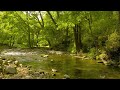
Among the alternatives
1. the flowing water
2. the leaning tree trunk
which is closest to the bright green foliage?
the flowing water

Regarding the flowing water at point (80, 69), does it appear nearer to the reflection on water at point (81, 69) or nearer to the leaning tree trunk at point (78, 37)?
the reflection on water at point (81, 69)

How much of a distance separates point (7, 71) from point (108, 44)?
5.81 metres

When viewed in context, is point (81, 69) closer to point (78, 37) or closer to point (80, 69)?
point (80, 69)

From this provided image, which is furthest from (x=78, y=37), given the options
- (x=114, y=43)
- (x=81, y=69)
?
(x=81, y=69)

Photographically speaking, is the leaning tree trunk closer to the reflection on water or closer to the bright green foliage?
the reflection on water

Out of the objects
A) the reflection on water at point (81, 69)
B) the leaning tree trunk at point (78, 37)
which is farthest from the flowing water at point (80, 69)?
the leaning tree trunk at point (78, 37)

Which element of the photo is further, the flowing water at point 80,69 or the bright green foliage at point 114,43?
the bright green foliage at point 114,43

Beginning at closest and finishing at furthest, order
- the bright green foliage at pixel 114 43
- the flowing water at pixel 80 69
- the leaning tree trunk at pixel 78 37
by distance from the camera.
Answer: the flowing water at pixel 80 69 → the bright green foliage at pixel 114 43 → the leaning tree trunk at pixel 78 37

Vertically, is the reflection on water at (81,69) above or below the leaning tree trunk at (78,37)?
below

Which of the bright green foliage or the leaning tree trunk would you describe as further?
the leaning tree trunk
